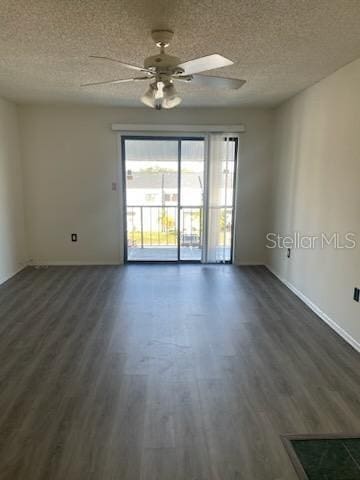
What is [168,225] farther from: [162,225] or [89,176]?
[89,176]

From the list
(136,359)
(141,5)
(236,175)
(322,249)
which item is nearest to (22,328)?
(136,359)

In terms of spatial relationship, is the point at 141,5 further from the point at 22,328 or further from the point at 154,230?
the point at 154,230

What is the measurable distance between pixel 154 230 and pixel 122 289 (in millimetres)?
1600

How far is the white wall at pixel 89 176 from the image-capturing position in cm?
499

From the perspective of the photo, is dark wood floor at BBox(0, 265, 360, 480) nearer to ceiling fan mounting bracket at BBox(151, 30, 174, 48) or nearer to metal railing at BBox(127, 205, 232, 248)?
metal railing at BBox(127, 205, 232, 248)

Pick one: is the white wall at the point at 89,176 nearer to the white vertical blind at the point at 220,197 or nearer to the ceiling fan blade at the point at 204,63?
the white vertical blind at the point at 220,197

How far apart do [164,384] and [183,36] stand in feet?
7.88

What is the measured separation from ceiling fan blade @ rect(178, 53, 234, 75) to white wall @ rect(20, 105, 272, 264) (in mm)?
2871

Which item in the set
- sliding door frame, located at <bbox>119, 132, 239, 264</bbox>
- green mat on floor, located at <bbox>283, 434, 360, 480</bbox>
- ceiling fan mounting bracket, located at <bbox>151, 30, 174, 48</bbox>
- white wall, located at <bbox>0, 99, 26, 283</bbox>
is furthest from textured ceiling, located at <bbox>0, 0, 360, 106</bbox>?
green mat on floor, located at <bbox>283, 434, 360, 480</bbox>

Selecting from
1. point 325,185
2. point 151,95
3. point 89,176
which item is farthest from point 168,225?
point 151,95

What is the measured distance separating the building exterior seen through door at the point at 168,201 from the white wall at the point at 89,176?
0.75 ft

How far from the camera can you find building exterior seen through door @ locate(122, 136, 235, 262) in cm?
519

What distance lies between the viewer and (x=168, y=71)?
2.22m

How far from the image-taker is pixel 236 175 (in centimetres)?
521
